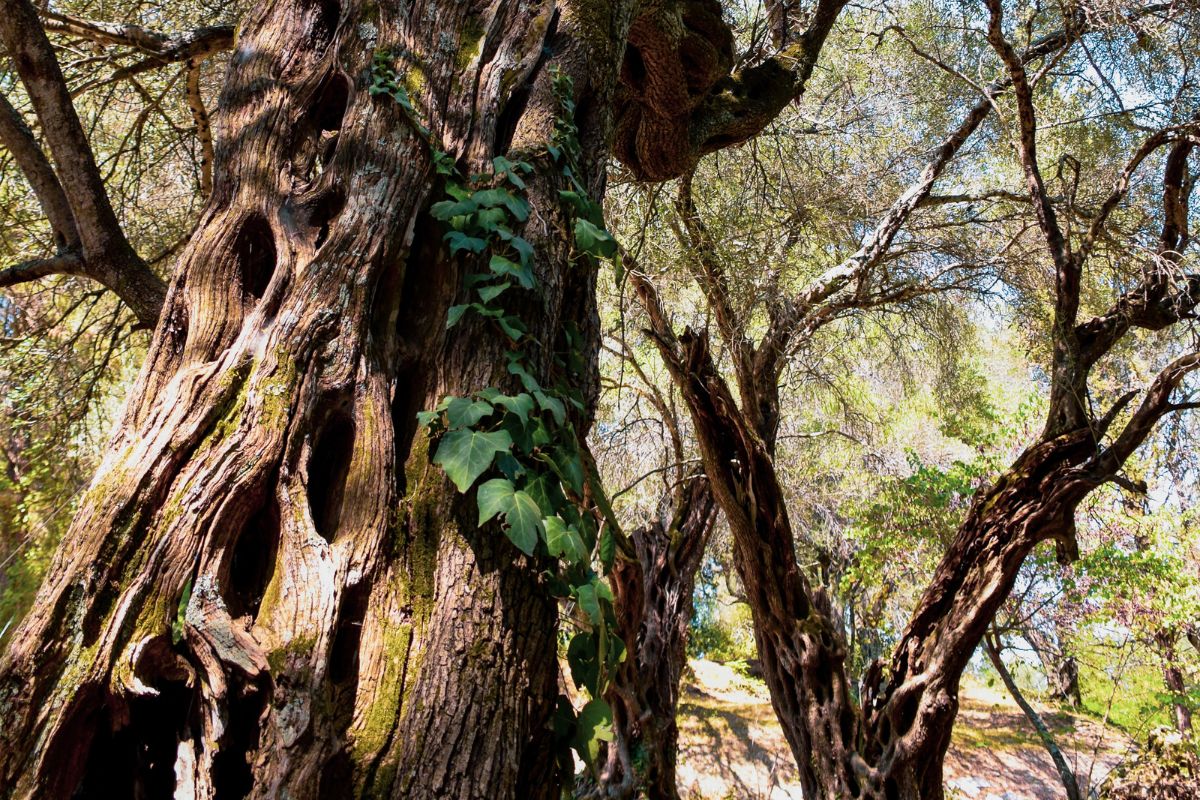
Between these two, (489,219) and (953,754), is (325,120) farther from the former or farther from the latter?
(953,754)

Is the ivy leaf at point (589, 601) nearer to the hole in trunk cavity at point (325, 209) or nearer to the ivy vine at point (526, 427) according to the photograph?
the ivy vine at point (526, 427)

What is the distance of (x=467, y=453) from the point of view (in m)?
1.55

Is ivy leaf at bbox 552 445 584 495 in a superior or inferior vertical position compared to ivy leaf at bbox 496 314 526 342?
inferior

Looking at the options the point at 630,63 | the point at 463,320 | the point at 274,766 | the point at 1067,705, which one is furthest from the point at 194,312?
the point at 1067,705

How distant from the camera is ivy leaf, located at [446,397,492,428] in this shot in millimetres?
1598

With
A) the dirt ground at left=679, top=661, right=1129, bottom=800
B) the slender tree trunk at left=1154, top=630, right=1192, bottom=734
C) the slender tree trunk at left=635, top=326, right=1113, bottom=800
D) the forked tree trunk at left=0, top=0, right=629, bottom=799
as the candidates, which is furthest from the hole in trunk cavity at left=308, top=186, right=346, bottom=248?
the slender tree trunk at left=1154, top=630, right=1192, bottom=734

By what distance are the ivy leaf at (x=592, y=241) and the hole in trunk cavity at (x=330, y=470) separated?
0.76 m

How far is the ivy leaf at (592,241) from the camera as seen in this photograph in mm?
2025

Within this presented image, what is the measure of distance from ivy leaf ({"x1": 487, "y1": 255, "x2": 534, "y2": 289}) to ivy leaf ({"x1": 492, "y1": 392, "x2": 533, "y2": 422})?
0.32 m

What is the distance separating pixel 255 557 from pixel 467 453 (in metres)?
0.46

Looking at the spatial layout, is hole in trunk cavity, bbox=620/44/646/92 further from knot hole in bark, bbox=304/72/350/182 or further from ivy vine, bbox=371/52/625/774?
knot hole in bark, bbox=304/72/350/182

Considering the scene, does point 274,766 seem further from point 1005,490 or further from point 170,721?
point 1005,490

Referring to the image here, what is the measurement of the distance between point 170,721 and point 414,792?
17.7 inches

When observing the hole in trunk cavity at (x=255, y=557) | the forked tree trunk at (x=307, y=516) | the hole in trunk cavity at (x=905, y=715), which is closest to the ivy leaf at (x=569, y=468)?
the forked tree trunk at (x=307, y=516)
